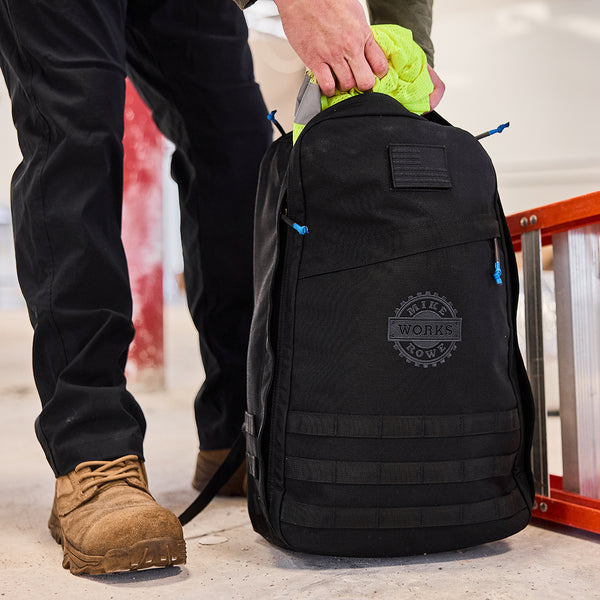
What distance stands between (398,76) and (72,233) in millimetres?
395

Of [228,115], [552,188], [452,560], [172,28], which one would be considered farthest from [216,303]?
[552,188]

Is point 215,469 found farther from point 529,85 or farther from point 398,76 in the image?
point 529,85

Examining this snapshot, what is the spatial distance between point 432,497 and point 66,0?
2.17 ft

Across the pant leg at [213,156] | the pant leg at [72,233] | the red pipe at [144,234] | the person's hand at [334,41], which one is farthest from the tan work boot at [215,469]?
the red pipe at [144,234]

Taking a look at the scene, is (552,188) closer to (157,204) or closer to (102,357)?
(157,204)

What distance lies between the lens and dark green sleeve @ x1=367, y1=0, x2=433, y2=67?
93cm

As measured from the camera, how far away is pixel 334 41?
0.73 metres

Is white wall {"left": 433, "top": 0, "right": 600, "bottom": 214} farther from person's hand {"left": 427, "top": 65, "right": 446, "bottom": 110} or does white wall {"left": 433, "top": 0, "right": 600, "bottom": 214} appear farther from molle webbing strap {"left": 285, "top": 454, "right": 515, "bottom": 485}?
molle webbing strap {"left": 285, "top": 454, "right": 515, "bottom": 485}

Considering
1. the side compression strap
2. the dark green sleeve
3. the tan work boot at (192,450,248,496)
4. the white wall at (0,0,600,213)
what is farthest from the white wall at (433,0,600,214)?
the side compression strap

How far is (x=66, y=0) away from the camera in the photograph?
2.64 ft

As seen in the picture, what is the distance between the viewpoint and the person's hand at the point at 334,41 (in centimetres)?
73

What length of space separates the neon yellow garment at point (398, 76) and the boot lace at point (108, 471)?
→ 39 centimetres

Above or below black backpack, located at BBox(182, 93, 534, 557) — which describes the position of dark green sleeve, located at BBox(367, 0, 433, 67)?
above

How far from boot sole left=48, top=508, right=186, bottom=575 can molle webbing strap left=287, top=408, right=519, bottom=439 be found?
158 mm
